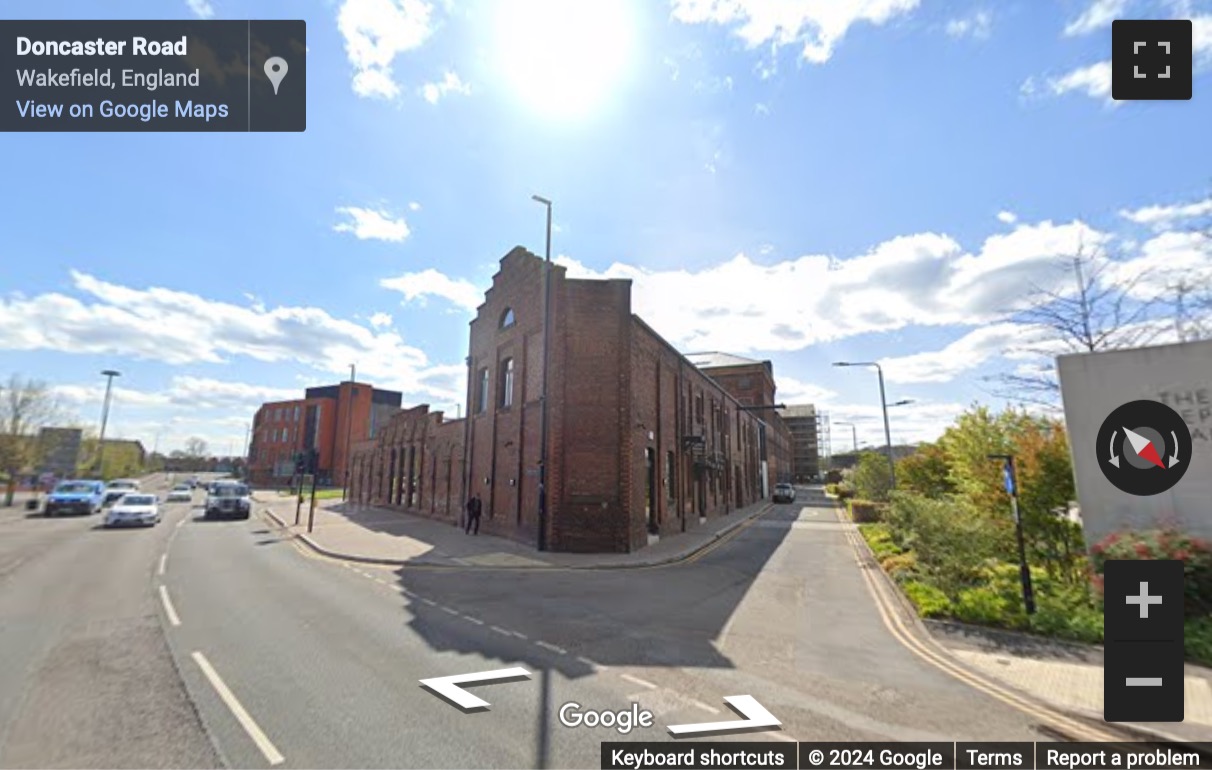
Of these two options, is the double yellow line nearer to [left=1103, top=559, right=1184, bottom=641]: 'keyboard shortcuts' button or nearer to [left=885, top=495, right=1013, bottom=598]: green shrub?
[left=885, top=495, right=1013, bottom=598]: green shrub

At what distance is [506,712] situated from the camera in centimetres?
538

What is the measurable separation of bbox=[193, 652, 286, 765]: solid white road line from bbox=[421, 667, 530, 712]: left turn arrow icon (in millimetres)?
1634

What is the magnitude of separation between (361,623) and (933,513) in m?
12.6

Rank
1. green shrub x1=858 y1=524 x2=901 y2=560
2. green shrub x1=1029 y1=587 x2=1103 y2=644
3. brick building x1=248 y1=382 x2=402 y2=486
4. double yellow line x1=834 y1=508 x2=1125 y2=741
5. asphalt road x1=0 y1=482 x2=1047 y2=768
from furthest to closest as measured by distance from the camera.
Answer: brick building x1=248 y1=382 x2=402 y2=486 < green shrub x1=858 y1=524 x2=901 y2=560 < green shrub x1=1029 y1=587 x2=1103 y2=644 < double yellow line x1=834 y1=508 x2=1125 y2=741 < asphalt road x1=0 y1=482 x2=1047 y2=768

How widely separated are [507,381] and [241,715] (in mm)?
Answer: 16921

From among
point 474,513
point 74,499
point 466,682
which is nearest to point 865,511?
point 474,513

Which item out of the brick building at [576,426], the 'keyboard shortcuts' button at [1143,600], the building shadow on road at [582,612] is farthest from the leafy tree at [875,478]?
the 'keyboard shortcuts' button at [1143,600]

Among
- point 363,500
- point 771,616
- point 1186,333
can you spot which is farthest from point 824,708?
point 363,500

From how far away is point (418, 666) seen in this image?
6668 mm

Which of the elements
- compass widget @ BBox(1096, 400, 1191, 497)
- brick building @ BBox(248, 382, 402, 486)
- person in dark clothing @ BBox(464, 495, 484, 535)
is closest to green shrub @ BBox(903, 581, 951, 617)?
compass widget @ BBox(1096, 400, 1191, 497)

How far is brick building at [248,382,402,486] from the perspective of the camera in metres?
78.6

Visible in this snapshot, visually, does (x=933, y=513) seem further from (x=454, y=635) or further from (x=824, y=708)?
(x=454, y=635)

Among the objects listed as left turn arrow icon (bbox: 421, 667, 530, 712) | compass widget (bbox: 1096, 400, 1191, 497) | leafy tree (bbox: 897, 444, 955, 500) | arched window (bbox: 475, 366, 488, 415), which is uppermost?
arched window (bbox: 475, 366, 488, 415)

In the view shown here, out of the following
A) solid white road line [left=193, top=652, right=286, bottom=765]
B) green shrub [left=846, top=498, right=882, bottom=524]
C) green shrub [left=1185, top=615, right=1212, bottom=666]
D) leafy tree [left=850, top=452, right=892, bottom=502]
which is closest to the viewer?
solid white road line [left=193, top=652, right=286, bottom=765]
